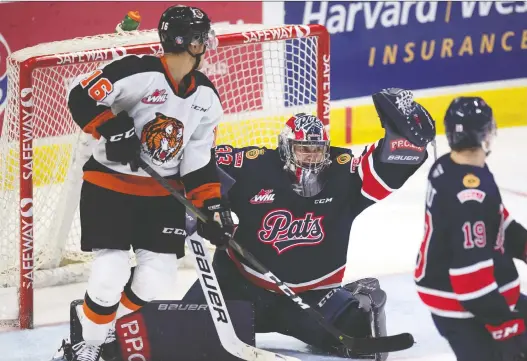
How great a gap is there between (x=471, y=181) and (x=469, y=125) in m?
0.15

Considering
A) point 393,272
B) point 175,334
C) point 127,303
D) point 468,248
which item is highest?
point 468,248

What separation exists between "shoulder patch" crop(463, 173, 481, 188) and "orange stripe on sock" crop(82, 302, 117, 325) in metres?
1.26

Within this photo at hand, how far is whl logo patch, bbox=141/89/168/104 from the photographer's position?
3.61 m

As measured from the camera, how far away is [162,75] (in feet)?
11.9

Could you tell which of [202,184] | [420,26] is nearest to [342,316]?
[202,184]

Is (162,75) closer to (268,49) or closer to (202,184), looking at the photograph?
(202,184)

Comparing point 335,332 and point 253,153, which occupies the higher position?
point 253,153

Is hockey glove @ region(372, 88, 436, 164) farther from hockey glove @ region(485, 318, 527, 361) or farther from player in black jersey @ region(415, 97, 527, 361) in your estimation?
hockey glove @ region(485, 318, 527, 361)

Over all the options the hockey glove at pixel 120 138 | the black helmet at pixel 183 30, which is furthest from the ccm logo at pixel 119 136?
the black helmet at pixel 183 30

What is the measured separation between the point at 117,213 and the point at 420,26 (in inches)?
146

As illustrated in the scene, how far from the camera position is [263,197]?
4.05 meters

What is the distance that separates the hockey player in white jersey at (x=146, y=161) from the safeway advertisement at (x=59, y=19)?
215 centimetres

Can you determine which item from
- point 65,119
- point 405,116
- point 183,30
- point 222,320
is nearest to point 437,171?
point 405,116

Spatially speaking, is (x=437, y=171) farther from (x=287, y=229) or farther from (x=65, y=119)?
(x=65, y=119)
